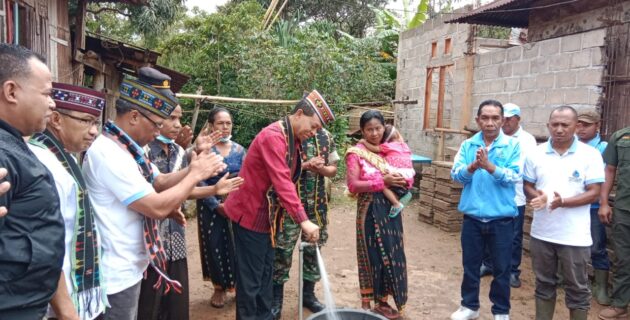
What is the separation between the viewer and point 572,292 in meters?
→ 3.23

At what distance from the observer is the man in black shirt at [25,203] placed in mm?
1290

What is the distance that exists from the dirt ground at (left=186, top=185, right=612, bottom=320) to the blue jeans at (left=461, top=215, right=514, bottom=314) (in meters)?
0.40

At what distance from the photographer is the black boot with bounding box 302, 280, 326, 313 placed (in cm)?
399

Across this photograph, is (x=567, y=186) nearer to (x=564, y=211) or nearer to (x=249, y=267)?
(x=564, y=211)

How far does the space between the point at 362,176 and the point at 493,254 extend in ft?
3.99

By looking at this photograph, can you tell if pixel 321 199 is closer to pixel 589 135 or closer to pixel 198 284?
pixel 198 284

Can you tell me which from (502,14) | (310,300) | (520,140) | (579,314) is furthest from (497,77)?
(310,300)

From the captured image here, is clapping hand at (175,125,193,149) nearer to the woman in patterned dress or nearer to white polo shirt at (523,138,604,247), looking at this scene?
the woman in patterned dress

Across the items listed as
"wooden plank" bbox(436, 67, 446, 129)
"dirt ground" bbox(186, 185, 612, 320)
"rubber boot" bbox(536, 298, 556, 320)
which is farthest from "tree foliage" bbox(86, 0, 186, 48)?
"rubber boot" bbox(536, 298, 556, 320)

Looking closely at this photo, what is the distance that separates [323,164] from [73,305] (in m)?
2.31

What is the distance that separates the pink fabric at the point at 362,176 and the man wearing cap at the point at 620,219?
1.98 metres

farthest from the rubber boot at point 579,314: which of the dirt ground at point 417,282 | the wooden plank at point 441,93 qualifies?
the wooden plank at point 441,93

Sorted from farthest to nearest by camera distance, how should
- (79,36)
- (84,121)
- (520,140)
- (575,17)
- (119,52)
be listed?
(119,52) < (79,36) < (575,17) < (520,140) < (84,121)

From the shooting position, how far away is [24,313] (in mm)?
1362
